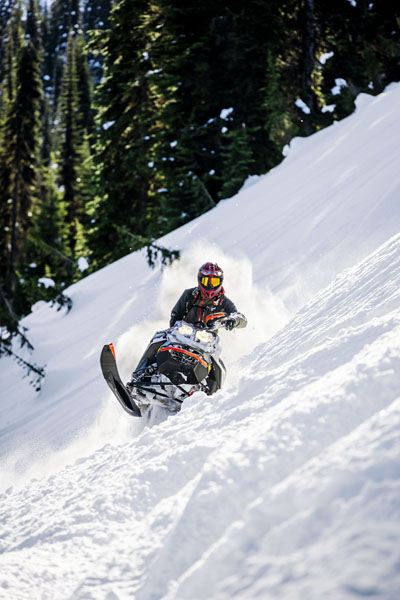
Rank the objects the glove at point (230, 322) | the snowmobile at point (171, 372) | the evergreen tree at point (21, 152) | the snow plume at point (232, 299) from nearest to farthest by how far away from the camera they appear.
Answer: the snowmobile at point (171, 372), the glove at point (230, 322), the snow plume at point (232, 299), the evergreen tree at point (21, 152)

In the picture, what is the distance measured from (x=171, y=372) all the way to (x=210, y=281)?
1594 millimetres

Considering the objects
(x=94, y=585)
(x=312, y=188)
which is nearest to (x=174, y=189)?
(x=312, y=188)

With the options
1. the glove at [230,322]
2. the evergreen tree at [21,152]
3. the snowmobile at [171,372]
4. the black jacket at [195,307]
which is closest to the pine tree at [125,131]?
the evergreen tree at [21,152]

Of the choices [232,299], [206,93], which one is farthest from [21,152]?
[232,299]

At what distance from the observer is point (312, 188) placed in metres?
14.5

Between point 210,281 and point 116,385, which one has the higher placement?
point 210,281

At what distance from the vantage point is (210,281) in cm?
862

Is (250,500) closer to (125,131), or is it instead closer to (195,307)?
(195,307)

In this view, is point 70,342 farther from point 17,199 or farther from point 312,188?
point 17,199

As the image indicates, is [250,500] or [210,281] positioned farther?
[210,281]

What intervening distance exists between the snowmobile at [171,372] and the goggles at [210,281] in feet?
2.79

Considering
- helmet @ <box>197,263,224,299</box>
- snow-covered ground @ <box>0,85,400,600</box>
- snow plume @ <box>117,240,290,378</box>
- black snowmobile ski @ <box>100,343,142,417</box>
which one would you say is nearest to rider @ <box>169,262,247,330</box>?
helmet @ <box>197,263,224,299</box>

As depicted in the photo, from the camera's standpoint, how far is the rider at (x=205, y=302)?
A: 8.63 meters

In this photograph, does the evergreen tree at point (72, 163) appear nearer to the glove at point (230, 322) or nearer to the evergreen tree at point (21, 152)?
the evergreen tree at point (21, 152)
